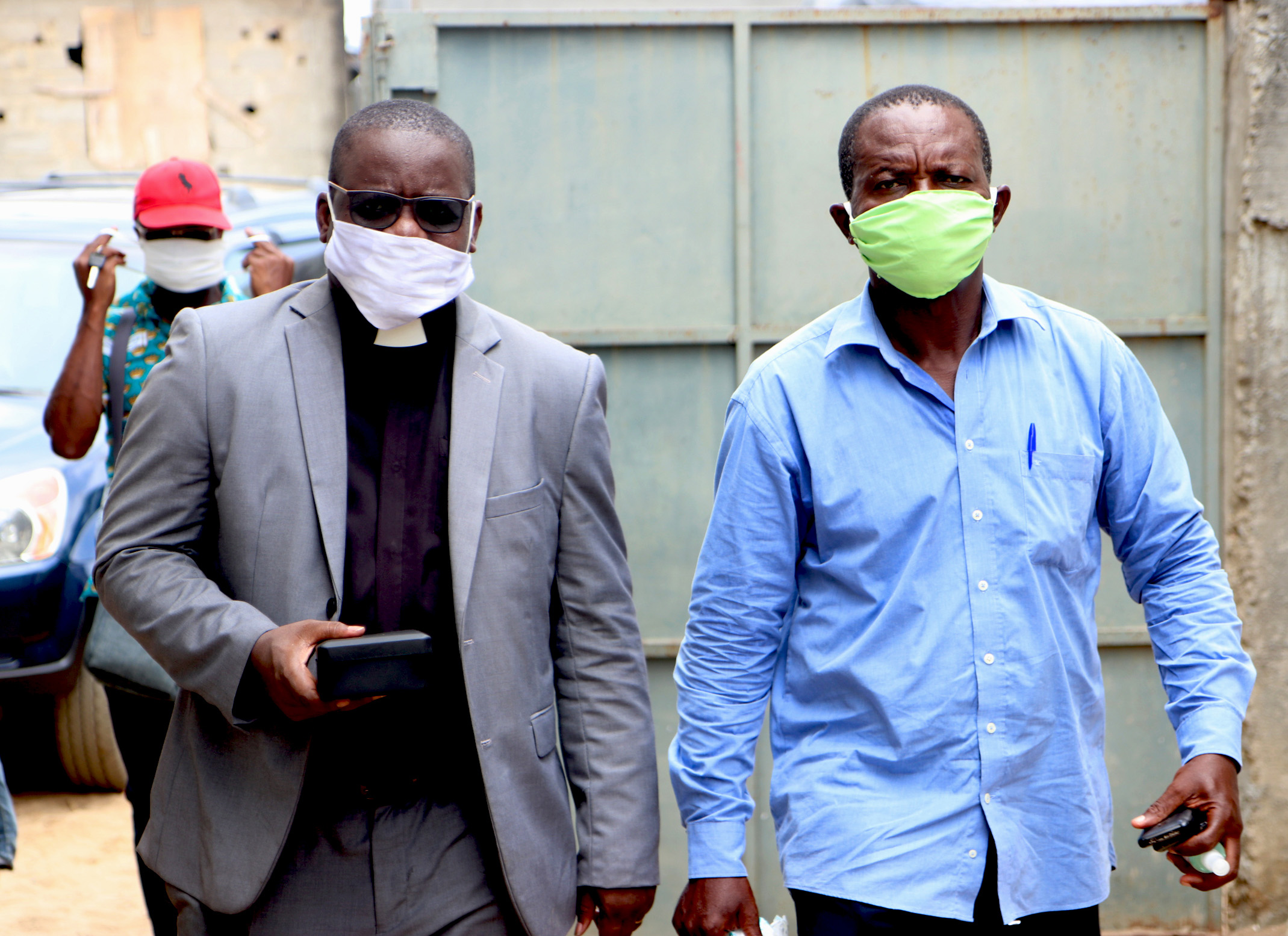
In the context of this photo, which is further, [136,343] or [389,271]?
[136,343]

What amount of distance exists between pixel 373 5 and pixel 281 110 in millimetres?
14193

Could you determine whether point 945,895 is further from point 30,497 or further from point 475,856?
point 30,497

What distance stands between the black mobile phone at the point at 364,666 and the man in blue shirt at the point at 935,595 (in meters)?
0.62

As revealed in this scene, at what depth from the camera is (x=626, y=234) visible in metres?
4.33

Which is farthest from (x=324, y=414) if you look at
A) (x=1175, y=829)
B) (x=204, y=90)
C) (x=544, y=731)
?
(x=204, y=90)

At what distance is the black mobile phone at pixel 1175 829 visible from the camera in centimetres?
224

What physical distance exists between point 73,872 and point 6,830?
237 cm

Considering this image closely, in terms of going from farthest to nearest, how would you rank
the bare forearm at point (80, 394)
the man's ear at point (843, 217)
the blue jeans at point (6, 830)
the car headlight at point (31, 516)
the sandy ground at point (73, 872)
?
the car headlight at point (31, 516), the sandy ground at point (73, 872), the bare forearm at point (80, 394), the blue jeans at point (6, 830), the man's ear at point (843, 217)

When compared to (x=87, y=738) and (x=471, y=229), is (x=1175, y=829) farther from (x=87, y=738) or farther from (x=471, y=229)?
(x=87, y=738)

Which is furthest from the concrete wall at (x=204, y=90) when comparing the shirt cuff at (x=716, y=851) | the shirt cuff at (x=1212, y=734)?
the shirt cuff at (x=1212, y=734)

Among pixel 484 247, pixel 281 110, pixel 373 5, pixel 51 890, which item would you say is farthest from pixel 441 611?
pixel 281 110

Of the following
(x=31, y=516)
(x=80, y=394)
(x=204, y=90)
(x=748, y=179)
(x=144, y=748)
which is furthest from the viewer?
(x=204, y=90)

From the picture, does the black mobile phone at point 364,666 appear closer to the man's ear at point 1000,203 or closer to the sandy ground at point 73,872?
the man's ear at point 1000,203

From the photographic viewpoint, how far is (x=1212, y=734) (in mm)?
2334
